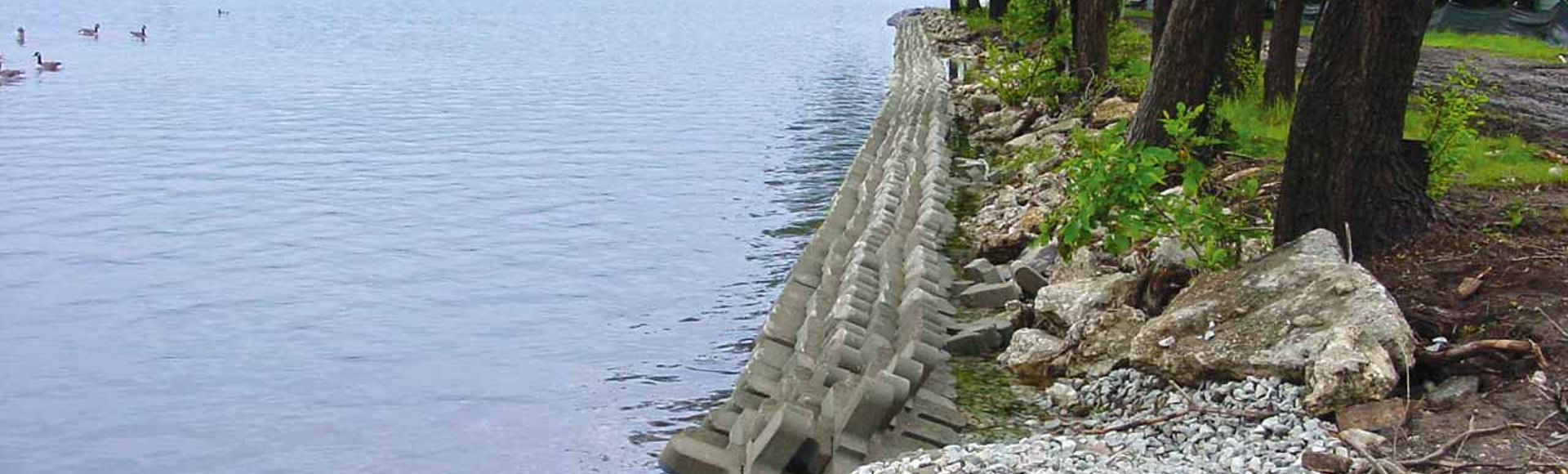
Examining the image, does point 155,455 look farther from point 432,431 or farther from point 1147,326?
point 1147,326

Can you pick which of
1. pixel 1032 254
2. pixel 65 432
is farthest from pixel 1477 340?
pixel 65 432

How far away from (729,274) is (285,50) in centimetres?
3273

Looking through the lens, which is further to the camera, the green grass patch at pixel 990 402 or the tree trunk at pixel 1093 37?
the tree trunk at pixel 1093 37

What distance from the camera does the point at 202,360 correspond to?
13.1 m

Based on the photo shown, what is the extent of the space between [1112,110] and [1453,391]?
11080 mm

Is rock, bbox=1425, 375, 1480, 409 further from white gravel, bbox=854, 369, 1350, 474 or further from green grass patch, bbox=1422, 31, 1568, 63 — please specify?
green grass patch, bbox=1422, 31, 1568, 63

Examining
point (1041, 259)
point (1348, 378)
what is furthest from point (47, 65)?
point (1348, 378)

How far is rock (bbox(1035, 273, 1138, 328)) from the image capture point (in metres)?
10.2

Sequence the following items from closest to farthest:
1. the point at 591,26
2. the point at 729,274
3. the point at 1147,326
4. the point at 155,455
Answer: the point at 1147,326
the point at 155,455
the point at 729,274
the point at 591,26

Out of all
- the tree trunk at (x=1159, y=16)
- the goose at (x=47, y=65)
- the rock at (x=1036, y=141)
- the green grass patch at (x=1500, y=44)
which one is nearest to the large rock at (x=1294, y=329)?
the rock at (x=1036, y=141)

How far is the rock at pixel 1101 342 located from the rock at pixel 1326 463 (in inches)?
91.7

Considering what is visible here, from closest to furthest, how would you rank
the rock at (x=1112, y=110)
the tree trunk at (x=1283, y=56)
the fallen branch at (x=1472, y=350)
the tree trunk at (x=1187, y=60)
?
the fallen branch at (x=1472, y=350), the tree trunk at (x=1187, y=60), the tree trunk at (x=1283, y=56), the rock at (x=1112, y=110)

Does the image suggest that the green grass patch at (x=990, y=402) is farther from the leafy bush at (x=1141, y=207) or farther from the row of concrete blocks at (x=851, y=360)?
the leafy bush at (x=1141, y=207)

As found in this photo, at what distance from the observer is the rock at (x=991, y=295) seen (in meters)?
12.0
